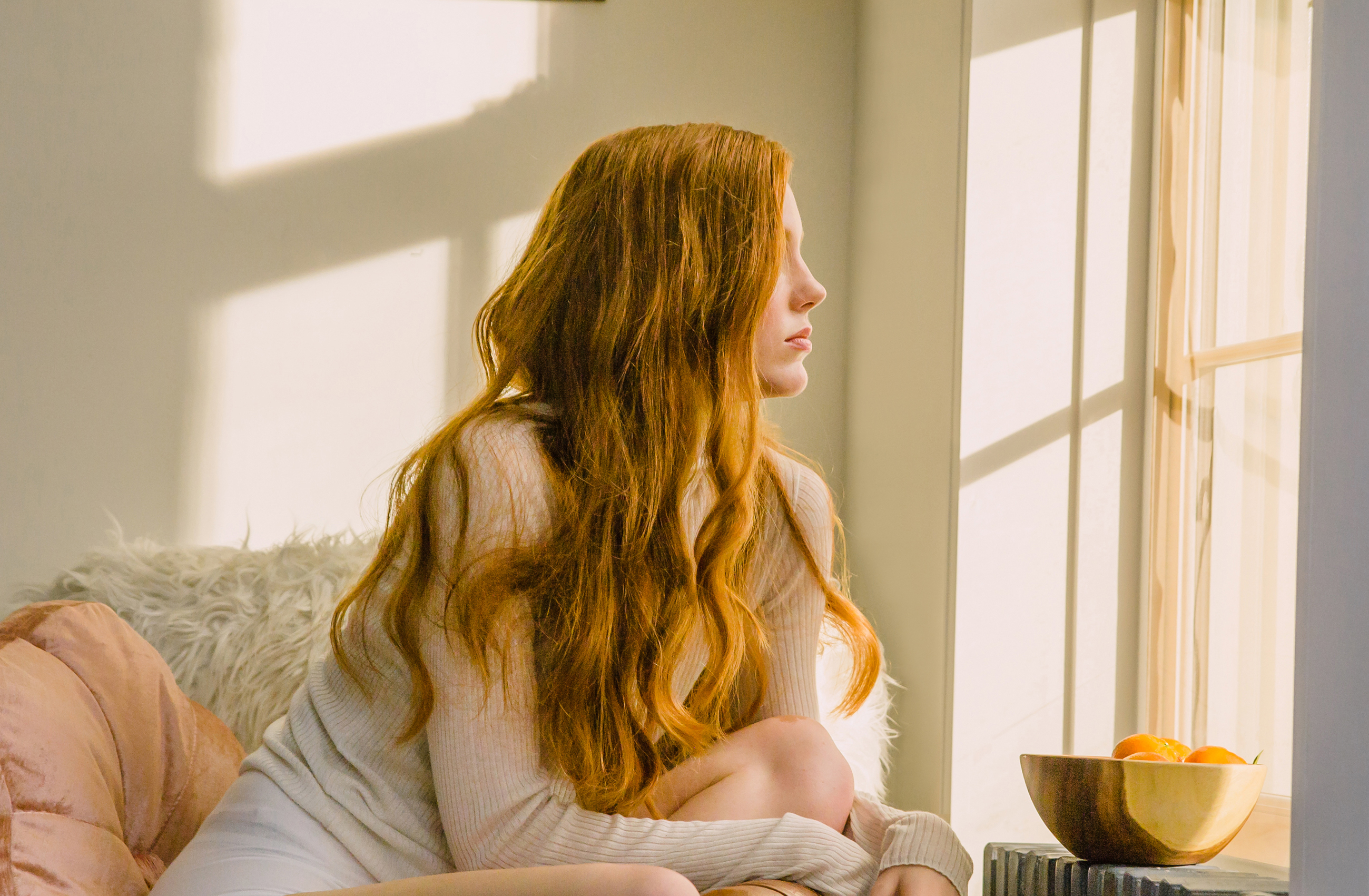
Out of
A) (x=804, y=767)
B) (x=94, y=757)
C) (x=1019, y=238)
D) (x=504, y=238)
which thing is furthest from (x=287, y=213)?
(x=804, y=767)

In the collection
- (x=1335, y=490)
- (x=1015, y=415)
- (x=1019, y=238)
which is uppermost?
(x=1019, y=238)

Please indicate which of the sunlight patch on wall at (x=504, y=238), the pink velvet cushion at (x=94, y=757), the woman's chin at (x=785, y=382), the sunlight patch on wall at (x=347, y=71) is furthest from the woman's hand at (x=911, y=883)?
the sunlight patch on wall at (x=347, y=71)

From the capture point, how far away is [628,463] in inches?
44.1

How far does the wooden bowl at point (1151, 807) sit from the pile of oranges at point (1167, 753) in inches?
0.9

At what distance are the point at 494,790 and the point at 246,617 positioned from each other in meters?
0.90

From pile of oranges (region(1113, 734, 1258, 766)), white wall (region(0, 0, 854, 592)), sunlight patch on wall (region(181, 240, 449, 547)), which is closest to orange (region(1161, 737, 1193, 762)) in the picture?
pile of oranges (region(1113, 734, 1258, 766))

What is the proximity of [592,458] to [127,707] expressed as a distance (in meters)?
0.65

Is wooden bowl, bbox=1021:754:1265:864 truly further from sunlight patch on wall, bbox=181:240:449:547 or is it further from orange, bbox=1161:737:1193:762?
sunlight patch on wall, bbox=181:240:449:547

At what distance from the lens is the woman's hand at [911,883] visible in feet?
3.09

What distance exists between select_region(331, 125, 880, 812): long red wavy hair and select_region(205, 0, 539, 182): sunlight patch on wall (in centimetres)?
110

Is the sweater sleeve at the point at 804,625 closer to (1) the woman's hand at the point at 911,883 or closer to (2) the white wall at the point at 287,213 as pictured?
(1) the woman's hand at the point at 911,883

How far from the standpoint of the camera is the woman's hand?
3.09ft

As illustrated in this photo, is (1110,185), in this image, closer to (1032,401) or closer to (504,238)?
(1032,401)

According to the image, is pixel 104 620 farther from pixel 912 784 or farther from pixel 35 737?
pixel 912 784
